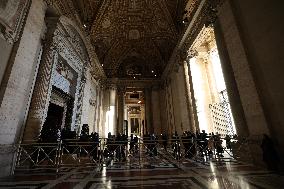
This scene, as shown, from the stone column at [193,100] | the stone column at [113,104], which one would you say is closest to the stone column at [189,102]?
the stone column at [193,100]

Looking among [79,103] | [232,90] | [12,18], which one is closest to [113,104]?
[79,103]

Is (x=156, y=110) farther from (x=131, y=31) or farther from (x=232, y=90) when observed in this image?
(x=232, y=90)

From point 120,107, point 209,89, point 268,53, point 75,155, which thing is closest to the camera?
point 268,53

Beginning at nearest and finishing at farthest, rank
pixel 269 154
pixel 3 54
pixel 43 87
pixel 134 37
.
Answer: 1. pixel 269 154
2. pixel 3 54
3. pixel 43 87
4. pixel 134 37

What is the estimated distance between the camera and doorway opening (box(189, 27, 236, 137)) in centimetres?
1035

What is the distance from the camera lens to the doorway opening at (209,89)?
10.4 metres

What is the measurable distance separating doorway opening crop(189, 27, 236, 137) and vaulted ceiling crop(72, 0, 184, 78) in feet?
10.5

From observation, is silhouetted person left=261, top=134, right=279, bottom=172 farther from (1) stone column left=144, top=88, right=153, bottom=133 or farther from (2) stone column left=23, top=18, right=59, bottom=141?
(1) stone column left=144, top=88, right=153, bottom=133

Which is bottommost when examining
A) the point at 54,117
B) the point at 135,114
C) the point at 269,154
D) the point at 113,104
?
the point at 269,154

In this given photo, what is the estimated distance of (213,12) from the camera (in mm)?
7668

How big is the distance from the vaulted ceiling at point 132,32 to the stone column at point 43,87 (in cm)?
448

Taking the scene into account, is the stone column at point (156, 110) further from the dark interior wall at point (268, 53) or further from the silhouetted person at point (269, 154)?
the silhouetted person at point (269, 154)

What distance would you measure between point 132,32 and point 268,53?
40.8 feet

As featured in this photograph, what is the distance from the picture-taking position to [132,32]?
15734 millimetres
